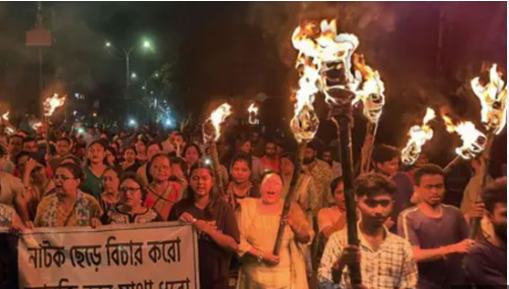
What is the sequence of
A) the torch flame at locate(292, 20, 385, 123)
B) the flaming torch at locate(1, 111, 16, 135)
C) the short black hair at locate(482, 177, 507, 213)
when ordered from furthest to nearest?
the flaming torch at locate(1, 111, 16, 135)
the short black hair at locate(482, 177, 507, 213)
the torch flame at locate(292, 20, 385, 123)

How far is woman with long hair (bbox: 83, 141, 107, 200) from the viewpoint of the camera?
5.93 meters

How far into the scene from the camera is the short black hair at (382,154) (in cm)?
583

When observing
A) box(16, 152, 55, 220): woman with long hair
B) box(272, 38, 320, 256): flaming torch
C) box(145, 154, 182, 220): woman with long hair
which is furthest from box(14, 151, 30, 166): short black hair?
box(272, 38, 320, 256): flaming torch

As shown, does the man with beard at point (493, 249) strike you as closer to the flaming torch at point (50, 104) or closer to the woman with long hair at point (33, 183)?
the woman with long hair at point (33, 183)

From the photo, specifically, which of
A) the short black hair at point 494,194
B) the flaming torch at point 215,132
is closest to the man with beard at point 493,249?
the short black hair at point 494,194

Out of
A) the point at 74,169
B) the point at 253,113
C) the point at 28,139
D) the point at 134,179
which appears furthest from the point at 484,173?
the point at 28,139

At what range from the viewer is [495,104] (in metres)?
5.44

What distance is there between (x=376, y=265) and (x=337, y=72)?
1424mm

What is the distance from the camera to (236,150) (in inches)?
284

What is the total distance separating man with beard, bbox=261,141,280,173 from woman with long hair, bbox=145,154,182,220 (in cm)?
111

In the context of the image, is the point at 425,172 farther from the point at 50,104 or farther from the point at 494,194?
the point at 50,104

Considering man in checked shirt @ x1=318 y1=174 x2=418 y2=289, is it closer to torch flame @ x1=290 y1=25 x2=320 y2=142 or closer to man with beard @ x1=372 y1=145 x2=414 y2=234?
man with beard @ x1=372 y1=145 x2=414 y2=234

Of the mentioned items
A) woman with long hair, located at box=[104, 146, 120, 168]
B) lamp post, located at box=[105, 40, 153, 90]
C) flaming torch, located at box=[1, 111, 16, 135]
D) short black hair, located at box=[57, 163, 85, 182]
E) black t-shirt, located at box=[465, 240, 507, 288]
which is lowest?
black t-shirt, located at box=[465, 240, 507, 288]

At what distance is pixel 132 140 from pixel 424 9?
441 centimetres
